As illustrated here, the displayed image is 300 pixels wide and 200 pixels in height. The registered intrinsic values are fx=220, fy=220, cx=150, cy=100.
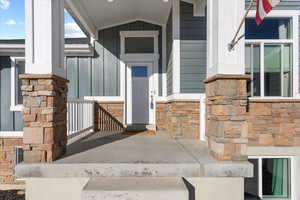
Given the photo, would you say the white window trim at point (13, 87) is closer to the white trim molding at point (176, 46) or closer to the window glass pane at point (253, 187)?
the white trim molding at point (176, 46)

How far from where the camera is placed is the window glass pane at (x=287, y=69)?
13.4 feet

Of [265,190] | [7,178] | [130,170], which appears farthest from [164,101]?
[7,178]

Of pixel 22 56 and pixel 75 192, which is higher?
pixel 22 56

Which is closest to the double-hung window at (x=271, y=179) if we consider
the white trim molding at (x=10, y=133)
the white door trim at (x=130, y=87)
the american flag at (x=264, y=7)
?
the white door trim at (x=130, y=87)

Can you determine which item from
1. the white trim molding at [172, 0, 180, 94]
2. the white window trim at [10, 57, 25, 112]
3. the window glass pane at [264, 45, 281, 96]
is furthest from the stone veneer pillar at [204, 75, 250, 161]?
the white window trim at [10, 57, 25, 112]

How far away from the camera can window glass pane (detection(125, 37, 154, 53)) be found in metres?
5.79

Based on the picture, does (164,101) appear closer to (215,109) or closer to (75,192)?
(215,109)

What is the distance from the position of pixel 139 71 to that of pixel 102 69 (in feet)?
3.24

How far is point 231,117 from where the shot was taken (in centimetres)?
253

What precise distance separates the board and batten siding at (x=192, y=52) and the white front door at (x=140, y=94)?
165 centimetres

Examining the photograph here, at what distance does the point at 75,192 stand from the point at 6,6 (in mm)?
37768

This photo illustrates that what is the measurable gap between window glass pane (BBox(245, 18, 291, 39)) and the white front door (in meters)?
2.51

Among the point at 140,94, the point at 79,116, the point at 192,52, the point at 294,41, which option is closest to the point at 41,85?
the point at 79,116

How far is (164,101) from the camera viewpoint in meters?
5.47
